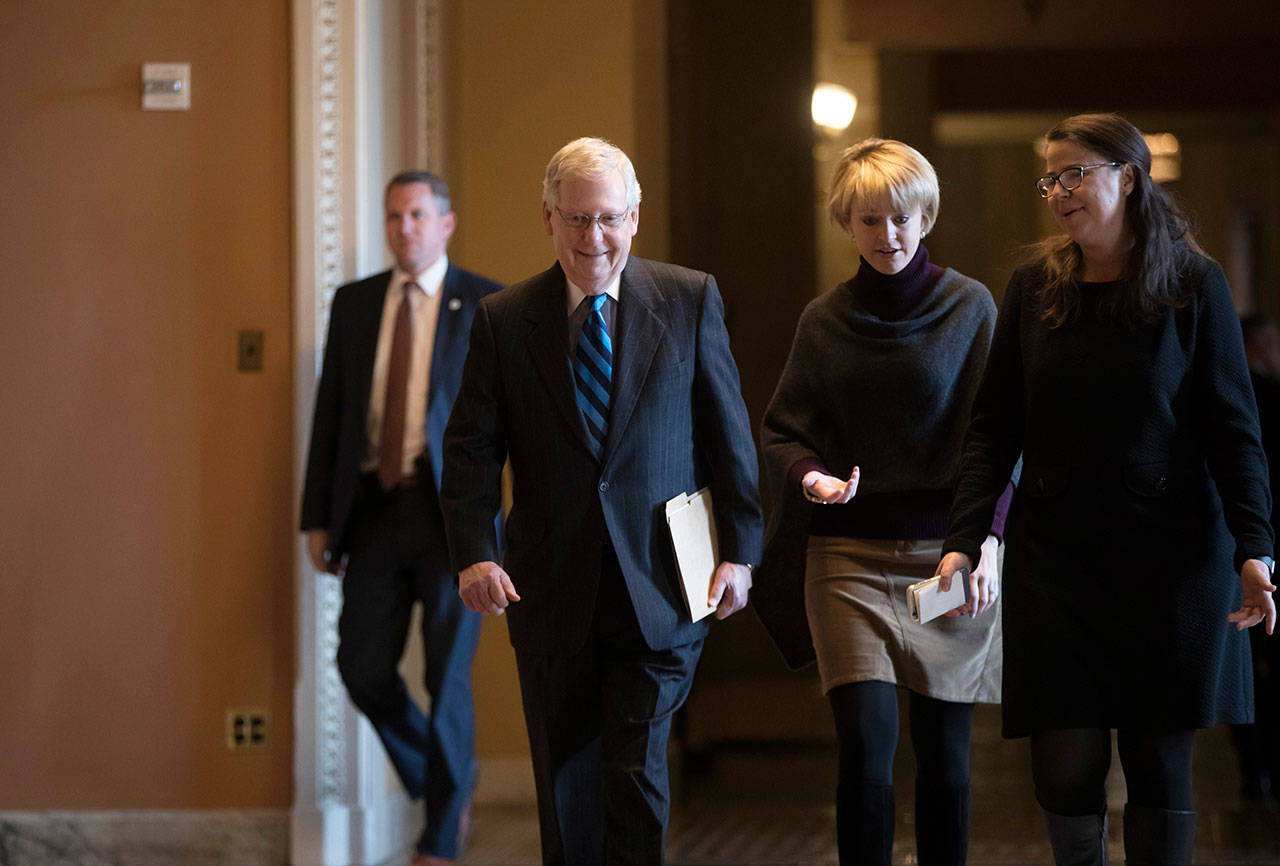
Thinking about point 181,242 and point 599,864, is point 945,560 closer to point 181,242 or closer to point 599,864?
point 599,864

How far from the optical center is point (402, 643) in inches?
143

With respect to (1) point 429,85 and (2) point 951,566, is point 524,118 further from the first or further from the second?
(2) point 951,566

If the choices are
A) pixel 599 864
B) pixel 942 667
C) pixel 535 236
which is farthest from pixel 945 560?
pixel 535 236

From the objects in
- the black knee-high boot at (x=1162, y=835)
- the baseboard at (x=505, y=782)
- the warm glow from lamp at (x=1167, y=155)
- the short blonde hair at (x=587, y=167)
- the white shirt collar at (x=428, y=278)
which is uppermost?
the warm glow from lamp at (x=1167, y=155)

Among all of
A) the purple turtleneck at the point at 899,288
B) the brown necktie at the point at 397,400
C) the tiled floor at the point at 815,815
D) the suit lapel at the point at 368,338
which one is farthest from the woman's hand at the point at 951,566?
the suit lapel at the point at 368,338

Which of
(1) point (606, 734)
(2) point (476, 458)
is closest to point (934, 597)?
(1) point (606, 734)

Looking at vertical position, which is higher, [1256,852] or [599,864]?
[599,864]

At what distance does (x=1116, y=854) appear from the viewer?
362 cm

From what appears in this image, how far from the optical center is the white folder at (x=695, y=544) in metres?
2.38

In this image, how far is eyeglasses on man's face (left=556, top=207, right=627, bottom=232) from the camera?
2.35m

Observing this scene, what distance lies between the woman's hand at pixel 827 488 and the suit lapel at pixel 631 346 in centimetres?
35

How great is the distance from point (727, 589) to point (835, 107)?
2157 mm

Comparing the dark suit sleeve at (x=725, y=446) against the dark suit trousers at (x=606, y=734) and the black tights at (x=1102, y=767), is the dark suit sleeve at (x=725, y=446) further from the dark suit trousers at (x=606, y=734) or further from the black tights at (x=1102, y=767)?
the black tights at (x=1102, y=767)

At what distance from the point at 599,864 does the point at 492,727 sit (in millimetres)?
1971
